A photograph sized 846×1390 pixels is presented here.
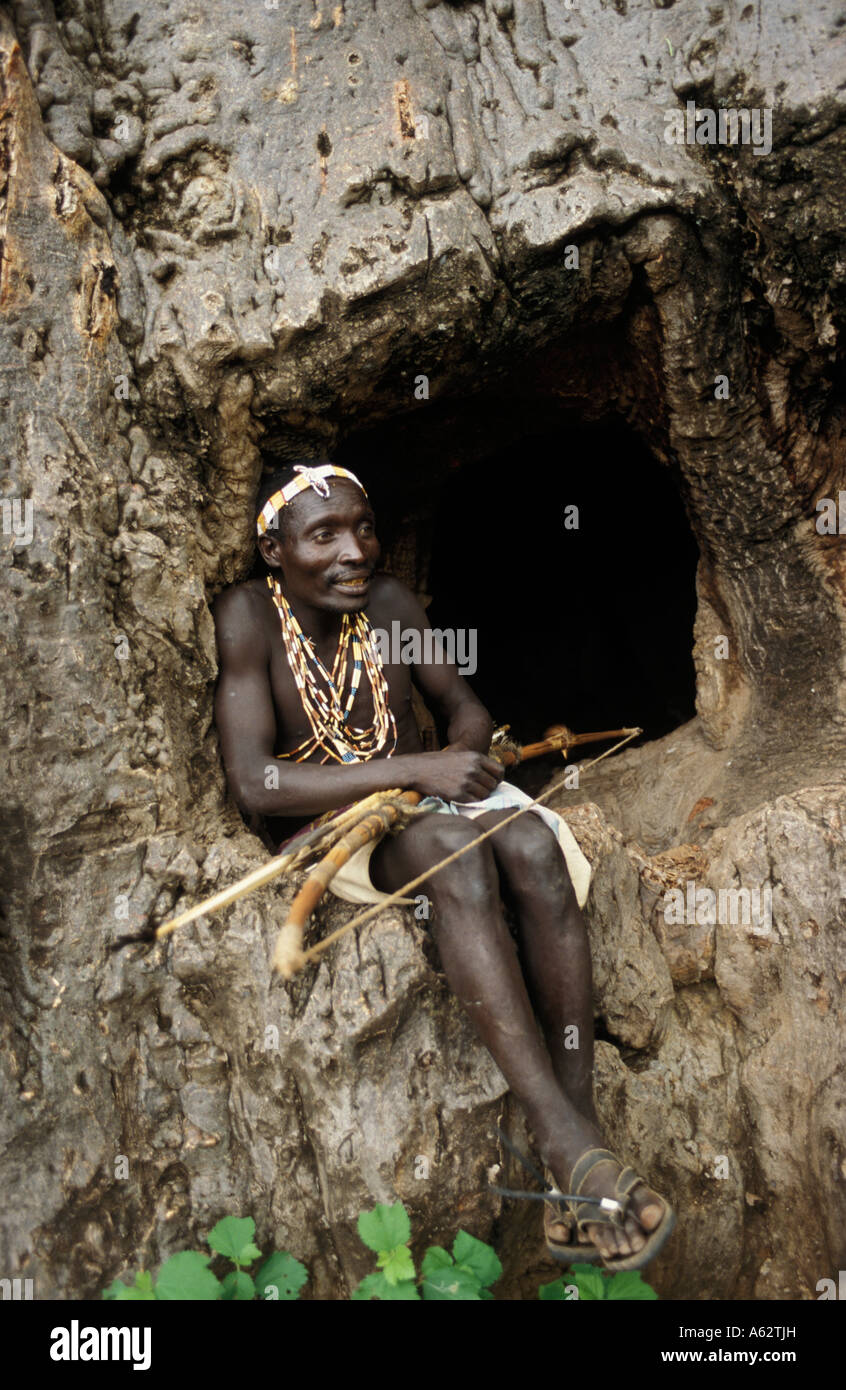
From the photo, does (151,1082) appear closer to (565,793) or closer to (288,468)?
(288,468)

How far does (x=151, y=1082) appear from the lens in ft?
9.42

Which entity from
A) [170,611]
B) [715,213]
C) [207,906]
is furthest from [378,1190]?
[715,213]

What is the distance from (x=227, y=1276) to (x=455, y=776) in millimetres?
1479

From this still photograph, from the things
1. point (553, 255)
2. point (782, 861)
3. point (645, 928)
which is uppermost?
point (553, 255)

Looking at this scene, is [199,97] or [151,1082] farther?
[199,97]

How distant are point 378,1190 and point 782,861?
1566mm

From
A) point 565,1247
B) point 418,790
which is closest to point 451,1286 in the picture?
point 565,1247

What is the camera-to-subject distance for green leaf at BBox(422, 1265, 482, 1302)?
8.32 feet

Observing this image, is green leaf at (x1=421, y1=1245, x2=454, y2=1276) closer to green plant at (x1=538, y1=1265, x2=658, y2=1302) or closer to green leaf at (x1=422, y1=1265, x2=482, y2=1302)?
green leaf at (x1=422, y1=1265, x2=482, y2=1302)

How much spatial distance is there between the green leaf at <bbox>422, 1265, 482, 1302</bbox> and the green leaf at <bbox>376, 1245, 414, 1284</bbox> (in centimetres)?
9

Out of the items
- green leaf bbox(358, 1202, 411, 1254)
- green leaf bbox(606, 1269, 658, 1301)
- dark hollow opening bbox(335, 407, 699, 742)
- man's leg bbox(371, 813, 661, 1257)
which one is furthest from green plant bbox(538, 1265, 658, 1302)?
dark hollow opening bbox(335, 407, 699, 742)

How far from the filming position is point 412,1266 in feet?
8.07

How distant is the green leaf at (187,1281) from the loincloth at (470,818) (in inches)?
38.0

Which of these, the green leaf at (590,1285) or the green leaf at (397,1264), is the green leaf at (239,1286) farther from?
the green leaf at (590,1285)
